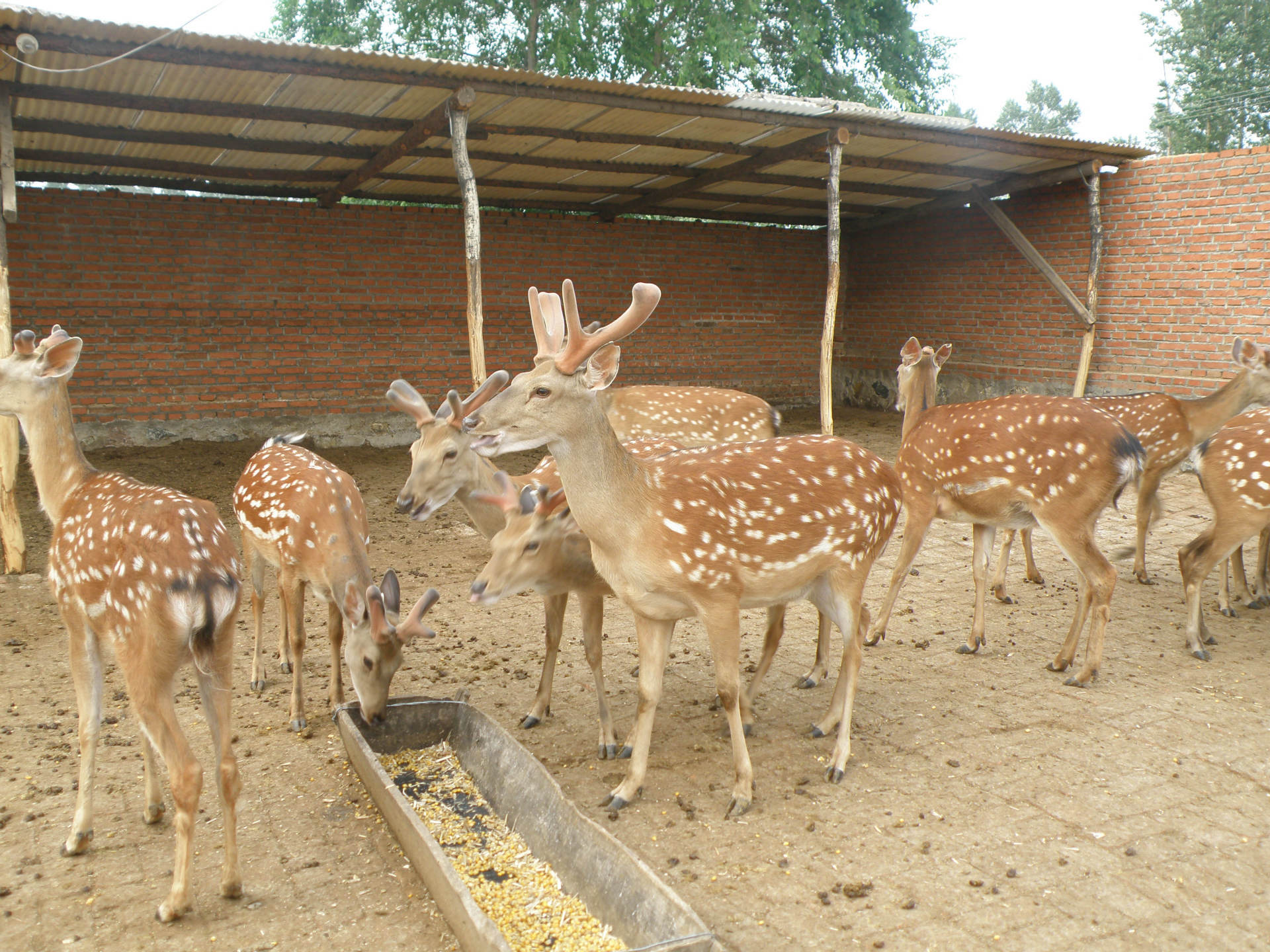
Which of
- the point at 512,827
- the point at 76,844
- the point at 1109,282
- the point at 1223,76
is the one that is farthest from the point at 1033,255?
the point at 1223,76

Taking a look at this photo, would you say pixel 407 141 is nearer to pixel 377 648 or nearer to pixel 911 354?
pixel 911 354

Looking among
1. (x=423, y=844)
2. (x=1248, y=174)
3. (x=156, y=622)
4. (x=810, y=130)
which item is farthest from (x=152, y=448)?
(x=1248, y=174)

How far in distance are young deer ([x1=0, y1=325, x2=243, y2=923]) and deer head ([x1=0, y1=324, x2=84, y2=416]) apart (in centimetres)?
68

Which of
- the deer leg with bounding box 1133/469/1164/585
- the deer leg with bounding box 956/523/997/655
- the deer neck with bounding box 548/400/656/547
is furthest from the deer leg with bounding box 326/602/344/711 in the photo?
the deer leg with bounding box 1133/469/1164/585

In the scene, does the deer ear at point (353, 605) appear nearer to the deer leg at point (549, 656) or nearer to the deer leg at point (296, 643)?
the deer leg at point (296, 643)

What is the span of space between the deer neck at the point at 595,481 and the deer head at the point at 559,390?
0.04m

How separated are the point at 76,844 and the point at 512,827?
147 centimetres

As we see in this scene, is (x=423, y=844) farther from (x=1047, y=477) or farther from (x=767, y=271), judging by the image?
(x=767, y=271)

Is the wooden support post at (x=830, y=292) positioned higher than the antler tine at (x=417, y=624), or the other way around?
the wooden support post at (x=830, y=292)

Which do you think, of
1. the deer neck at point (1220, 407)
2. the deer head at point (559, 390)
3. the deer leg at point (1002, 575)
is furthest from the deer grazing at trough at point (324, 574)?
the deer neck at point (1220, 407)

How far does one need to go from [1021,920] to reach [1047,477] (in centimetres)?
263

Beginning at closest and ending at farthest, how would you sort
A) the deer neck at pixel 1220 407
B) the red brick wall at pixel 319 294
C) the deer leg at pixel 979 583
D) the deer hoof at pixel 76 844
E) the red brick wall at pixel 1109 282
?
the deer hoof at pixel 76 844 < the deer leg at pixel 979 583 < the deer neck at pixel 1220 407 < the red brick wall at pixel 1109 282 < the red brick wall at pixel 319 294

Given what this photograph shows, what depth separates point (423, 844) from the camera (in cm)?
280

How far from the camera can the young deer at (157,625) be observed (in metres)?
2.93
